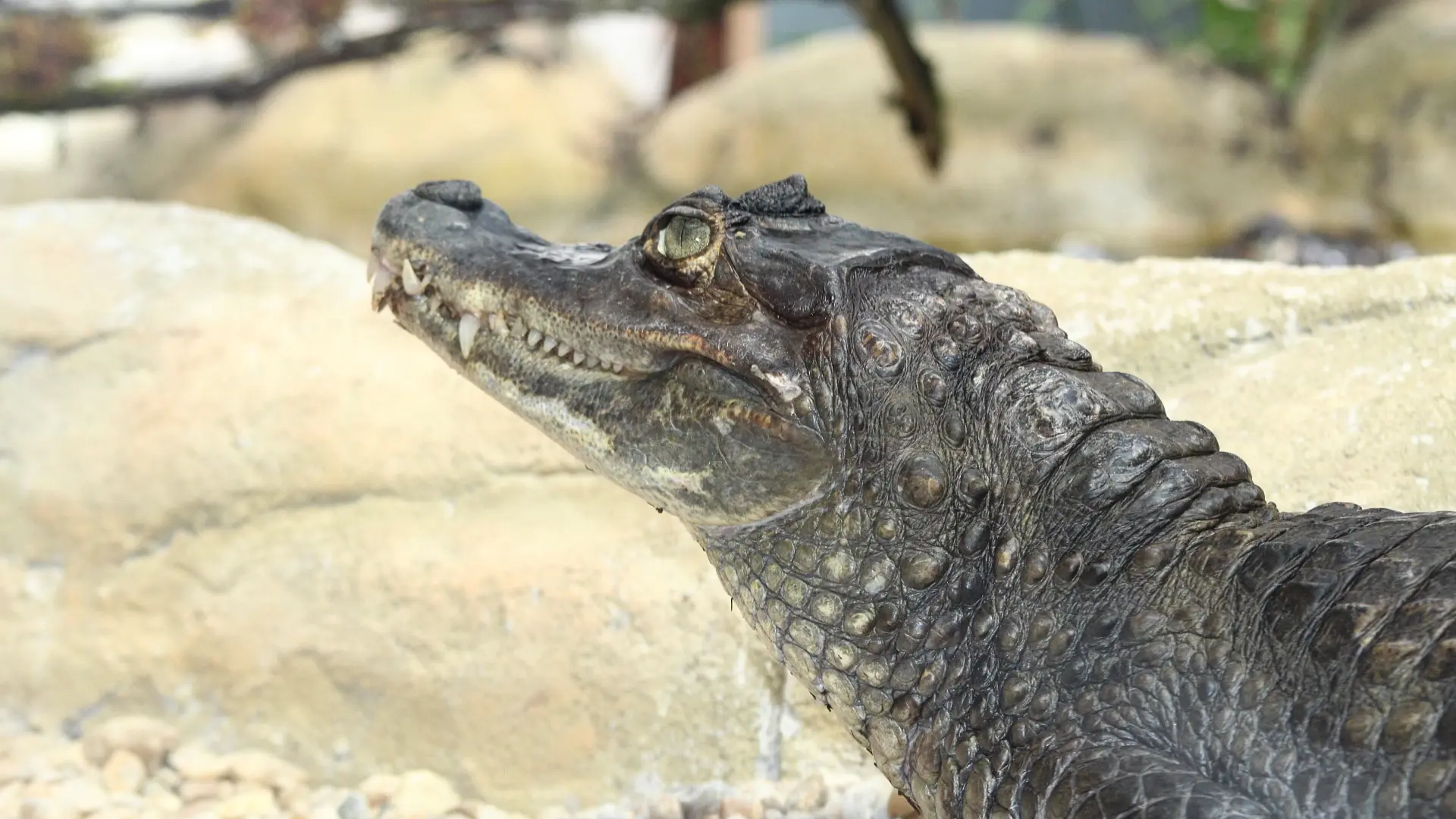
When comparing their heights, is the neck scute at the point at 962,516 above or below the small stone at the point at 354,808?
above

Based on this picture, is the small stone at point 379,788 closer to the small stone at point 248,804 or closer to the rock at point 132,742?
the small stone at point 248,804

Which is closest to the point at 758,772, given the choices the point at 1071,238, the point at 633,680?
the point at 633,680

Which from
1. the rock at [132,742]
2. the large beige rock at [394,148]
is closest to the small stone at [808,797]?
the rock at [132,742]

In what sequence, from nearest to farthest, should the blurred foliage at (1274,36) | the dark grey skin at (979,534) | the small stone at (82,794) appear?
the dark grey skin at (979,534) < the small stone at (82,794) < the blurred foliage at (1274,36)

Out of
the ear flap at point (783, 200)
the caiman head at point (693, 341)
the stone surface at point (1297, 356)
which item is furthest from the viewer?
the stone surface at point (1297, 356)

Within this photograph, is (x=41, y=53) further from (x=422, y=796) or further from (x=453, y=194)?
(x=422, y=796)

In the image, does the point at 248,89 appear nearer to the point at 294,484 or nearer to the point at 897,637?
the point at 294,484

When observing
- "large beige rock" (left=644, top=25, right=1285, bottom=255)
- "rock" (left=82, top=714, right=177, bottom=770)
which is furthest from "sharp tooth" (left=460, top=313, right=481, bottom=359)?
"large beige rock" (left=644, top=25, right=1285, bottom=255)

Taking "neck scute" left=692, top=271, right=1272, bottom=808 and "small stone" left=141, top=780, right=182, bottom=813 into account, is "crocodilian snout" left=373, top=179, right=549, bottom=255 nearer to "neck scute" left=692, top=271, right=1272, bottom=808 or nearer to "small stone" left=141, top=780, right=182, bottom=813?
"neck scute" left=692, top=271, right=1272, bottom=808
